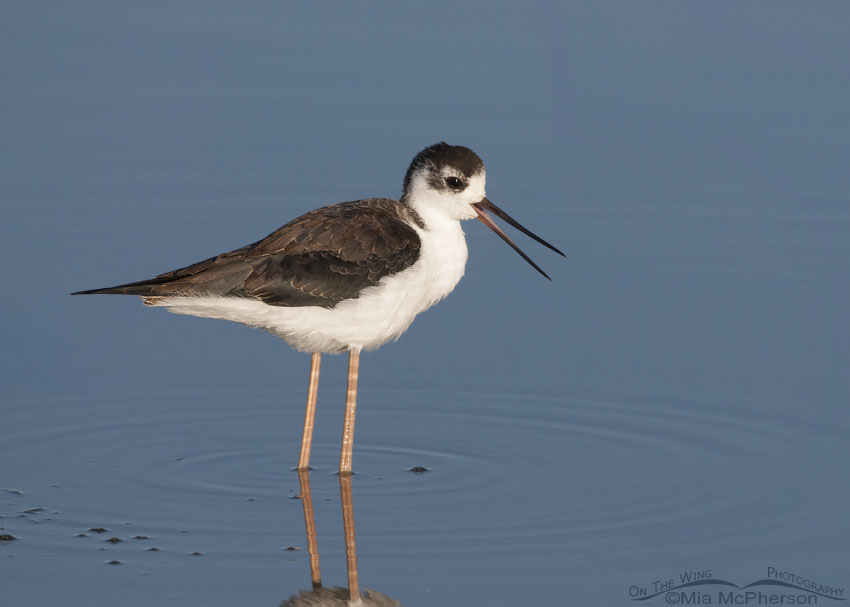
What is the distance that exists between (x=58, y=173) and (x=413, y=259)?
214 inches

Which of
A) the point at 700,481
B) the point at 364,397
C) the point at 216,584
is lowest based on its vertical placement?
the point at 216,584

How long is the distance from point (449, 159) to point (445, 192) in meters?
0.20

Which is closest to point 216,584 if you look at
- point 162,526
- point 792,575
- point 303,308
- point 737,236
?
point 162,526

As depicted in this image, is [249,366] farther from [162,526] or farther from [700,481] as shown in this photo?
[700,481]

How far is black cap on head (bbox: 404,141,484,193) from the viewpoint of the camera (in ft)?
32.8

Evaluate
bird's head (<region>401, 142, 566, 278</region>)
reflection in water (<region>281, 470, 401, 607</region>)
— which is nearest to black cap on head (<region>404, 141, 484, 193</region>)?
bird's head (<region>401, 142, 566, 278</region>)

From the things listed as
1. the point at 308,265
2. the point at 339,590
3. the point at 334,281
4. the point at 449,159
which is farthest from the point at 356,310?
the point at 339,590

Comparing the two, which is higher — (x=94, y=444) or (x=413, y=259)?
(x=413, y=259)

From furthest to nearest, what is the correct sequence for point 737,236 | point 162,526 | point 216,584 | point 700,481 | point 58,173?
point 58,173
point 737,236
point 700,481
point 162,526
point 216,584

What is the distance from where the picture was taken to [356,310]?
9.55m

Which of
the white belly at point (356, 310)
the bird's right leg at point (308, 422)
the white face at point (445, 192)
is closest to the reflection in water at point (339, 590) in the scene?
the bird's right leg at point (308, 422)

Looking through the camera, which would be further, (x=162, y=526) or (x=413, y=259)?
(x=413, y=259)

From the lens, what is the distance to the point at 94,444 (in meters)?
9.90

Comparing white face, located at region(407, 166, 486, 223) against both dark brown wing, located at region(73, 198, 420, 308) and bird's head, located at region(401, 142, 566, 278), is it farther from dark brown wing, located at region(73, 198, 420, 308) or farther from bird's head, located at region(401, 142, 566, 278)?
dark brown wing, located at region(73, 198, 420, 308)
